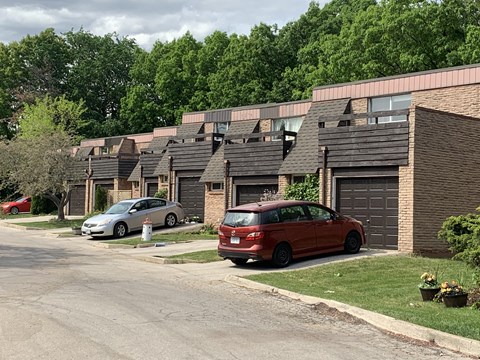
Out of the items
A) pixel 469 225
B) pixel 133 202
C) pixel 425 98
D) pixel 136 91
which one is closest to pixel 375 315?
pixel 469 225

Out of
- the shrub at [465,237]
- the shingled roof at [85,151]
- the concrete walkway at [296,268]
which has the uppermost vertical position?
the shingled roof at [85,151]

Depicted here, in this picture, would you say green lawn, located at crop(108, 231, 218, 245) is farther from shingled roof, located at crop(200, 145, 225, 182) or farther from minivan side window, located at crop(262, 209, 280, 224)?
minivan side window, located at crop(262, 209, 280, 224)

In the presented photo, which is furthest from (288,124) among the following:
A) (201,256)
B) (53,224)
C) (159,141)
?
(53,224)

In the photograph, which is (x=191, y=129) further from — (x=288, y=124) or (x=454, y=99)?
(x=454, y=99)

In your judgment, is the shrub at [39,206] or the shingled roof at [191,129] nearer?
the shingled roof at [191,129]

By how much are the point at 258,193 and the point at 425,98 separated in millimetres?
8049

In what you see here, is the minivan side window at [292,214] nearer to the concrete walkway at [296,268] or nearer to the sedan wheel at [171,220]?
the concrete walkway at [296,268]

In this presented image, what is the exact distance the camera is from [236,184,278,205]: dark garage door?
25688 mm

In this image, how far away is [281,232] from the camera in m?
16.4

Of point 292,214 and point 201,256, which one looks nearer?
→ point 292,214

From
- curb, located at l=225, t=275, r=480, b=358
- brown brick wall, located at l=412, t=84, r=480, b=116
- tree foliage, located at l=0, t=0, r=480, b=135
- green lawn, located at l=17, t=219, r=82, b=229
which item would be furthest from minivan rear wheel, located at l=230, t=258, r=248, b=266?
green lawn, located at l=17, t=219, r=82, b=229

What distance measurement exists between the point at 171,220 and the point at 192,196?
305 centimetres

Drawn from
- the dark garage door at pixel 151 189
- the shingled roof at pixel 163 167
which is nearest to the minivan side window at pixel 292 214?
the shingled roof at pixel 163 167

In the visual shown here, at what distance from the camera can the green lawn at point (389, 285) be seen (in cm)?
951
